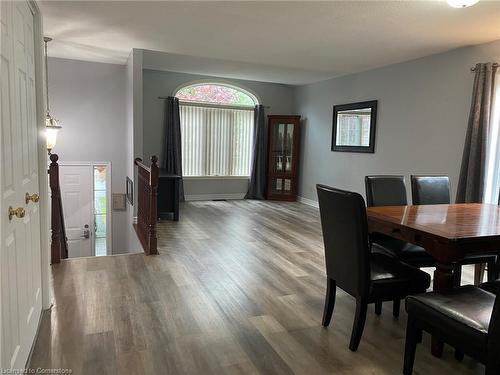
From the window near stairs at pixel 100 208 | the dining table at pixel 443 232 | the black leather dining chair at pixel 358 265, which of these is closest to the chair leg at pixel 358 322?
the black leather dining chair at pixel 358 265

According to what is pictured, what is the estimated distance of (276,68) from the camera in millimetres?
5945

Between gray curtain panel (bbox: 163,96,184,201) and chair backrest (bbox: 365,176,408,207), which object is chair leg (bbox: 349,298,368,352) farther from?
gray curtain panel (bbox: 163,96,184,201)

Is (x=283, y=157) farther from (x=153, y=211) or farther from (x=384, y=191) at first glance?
A: (x=384, y=191)

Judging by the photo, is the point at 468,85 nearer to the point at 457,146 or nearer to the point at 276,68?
the point at 457,146

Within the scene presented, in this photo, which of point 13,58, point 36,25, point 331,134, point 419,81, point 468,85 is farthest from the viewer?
point 331,134

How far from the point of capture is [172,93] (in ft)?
22.5

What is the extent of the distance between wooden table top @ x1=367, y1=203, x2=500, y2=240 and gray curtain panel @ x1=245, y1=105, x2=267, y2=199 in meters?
4.96

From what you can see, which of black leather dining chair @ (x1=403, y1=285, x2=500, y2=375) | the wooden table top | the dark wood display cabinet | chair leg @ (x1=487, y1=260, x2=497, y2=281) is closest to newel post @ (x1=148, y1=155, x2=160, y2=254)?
the wooden table top

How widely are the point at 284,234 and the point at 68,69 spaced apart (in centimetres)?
428

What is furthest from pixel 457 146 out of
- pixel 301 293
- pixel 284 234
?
pixel 301 293

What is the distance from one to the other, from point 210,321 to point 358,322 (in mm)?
974

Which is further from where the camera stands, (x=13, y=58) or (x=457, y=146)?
(x=457, y=146)

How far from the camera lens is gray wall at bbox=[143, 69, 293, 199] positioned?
22.1 feet

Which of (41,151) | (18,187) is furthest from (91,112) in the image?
(18,187)
